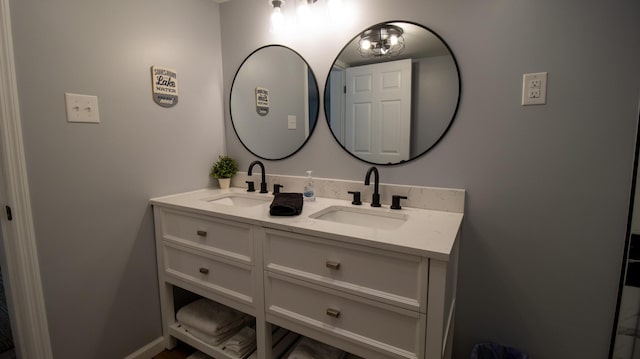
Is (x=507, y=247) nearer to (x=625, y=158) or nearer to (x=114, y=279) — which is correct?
(x=625, y=158)

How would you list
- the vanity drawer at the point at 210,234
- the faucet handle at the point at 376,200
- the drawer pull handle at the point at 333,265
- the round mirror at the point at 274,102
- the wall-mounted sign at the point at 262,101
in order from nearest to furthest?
the drawer pull handle at the point at 333,265 < the vanity drawer at the point at 210,234 < the faucet handle at the point at 376,200 < the round mirror at the point at 274,102 < the wall-mounted sign at the point at 262,101

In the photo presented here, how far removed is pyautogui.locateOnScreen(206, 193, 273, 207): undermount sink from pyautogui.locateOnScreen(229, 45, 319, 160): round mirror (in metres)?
0.28

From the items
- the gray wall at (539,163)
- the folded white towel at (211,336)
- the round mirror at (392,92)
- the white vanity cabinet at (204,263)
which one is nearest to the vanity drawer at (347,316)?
the white vanity cabinet at (204,263)

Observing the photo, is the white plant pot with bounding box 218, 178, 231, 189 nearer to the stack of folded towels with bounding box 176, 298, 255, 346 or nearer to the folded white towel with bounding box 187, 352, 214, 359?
the stack of folded towels with bounding box 176, 298, 255, 346

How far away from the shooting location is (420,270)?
3.17 feet

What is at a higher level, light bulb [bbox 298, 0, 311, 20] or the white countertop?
light bulb [bbox 298, 0, 311, 20]

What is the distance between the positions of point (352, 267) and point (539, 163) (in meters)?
0.89

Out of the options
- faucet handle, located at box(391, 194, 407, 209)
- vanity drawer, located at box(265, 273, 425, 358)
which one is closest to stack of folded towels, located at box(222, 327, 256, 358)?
vanity drawer, located at box(265, 273, 425, 358)

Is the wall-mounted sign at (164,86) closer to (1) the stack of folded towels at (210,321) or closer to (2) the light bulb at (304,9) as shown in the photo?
(2) the light bulb at (304,9)

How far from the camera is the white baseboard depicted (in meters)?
1.62

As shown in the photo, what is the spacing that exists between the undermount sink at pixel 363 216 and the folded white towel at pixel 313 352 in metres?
0.59

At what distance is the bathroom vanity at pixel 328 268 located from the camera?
0.99 m

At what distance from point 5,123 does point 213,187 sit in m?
1.04

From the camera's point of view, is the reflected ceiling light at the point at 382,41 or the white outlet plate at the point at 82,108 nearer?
the white outlet plate at the point at 82,108
